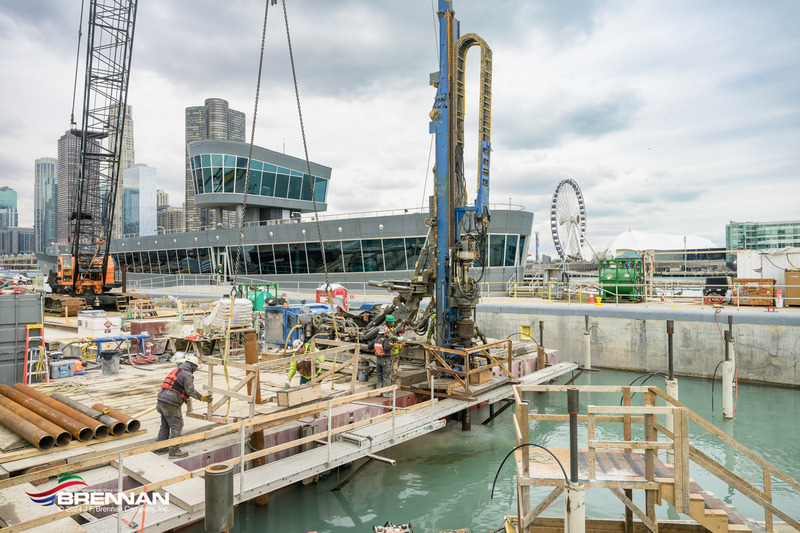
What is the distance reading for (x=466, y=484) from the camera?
11.4 metres

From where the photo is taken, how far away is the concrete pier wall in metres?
19.1

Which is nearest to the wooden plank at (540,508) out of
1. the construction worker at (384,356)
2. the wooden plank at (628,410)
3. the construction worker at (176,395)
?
the wooden plank at (628,410)

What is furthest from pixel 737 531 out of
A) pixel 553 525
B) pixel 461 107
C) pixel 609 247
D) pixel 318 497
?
pixel 609 247

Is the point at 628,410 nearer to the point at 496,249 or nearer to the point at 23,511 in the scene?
the point at 23,511

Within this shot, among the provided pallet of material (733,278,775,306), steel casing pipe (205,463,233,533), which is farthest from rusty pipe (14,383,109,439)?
pallet of material (733,278,775,306)

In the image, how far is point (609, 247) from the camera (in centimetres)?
3997

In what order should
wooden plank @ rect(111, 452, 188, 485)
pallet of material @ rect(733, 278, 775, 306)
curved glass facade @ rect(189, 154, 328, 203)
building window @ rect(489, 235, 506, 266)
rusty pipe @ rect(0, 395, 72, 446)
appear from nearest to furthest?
wooden plank @ rect(111, 452, 188, 485)
rusty pipe @ rect(0, 395, 72, 446)
pallet of material @ rect(733, 278, 775, 306)
building window @ rect(489, 235, 506, 266)
curved glass facade @ rect(189, 154, 328, 203)

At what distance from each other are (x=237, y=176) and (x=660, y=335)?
120 feet

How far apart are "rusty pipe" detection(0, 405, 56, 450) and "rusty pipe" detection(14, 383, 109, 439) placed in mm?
633

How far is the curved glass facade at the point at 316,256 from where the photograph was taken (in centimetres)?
3472

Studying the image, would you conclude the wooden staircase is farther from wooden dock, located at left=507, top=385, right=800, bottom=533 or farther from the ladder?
the ladder

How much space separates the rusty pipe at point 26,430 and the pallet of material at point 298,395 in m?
3.80

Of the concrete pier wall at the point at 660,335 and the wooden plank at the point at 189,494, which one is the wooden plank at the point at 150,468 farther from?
the concrete pier wall at the point at 660,335

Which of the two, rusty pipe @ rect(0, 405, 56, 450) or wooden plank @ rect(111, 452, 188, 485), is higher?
rusty pipe @ rect(0, 405, 56, 450)
